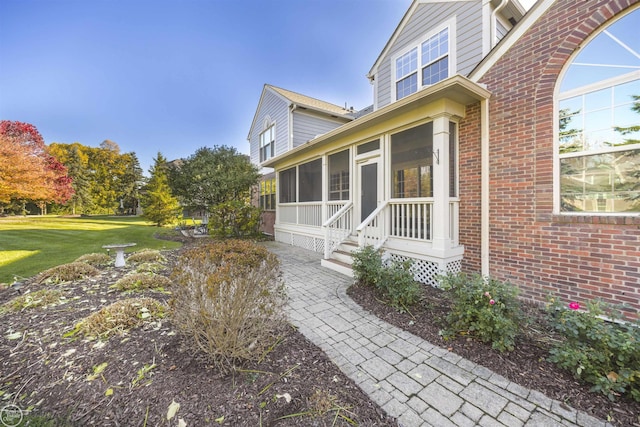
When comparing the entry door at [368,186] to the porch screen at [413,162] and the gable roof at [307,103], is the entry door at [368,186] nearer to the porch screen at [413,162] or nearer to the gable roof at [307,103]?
the porch screen at [413,162]

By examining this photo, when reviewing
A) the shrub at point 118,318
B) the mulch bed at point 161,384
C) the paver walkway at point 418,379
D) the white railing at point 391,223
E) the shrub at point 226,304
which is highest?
the white railing at point 391,223

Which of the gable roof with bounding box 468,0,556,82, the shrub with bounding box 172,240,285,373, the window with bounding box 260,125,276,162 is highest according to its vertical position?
the window with bounding box 260,125,276,162

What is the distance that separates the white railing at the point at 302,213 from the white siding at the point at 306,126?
337 cm

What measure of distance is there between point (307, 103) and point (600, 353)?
42.2 ft

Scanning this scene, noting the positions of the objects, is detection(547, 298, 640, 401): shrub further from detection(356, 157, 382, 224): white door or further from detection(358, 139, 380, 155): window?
detection(358, 139, 380, 155): window

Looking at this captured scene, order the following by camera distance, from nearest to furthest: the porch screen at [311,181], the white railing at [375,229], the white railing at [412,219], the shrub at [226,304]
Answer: the shrub at [226,304] < the white railing at [412,219] < the white railing at [375,229] < the porch screen at [311,181]

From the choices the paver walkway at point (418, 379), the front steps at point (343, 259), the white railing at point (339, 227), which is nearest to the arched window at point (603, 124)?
the paver walkway at point (418, 379)

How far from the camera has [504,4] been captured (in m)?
5.85

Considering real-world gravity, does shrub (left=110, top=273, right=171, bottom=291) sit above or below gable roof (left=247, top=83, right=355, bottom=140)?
below

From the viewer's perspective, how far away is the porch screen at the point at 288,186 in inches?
416

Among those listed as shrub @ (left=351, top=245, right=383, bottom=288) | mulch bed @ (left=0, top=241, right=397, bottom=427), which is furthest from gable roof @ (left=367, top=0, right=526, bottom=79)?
mulch bed @ (left=0, top=241, right=397, bottom=427)

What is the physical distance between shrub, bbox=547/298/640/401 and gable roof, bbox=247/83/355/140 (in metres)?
11.6

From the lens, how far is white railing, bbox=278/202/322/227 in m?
8.86

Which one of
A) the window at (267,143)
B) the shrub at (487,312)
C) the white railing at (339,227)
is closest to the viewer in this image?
the shrub at (487,312)
